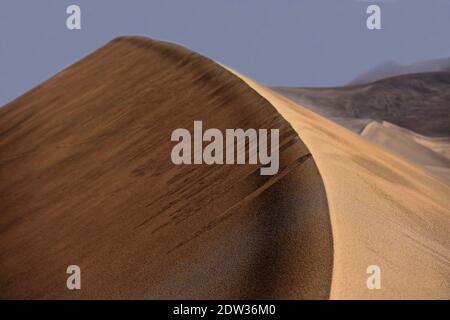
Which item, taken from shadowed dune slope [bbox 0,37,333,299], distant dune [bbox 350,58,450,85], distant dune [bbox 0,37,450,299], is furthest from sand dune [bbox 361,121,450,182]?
distant dune [bbox 350,58,450,85]

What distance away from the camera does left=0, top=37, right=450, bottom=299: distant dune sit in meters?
4.52

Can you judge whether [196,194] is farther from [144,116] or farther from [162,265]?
[144,116]

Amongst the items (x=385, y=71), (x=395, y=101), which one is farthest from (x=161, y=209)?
(x=385, y=71)

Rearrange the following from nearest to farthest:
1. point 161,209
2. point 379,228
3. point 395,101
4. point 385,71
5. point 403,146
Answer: point 379,228 < point 161,209 < point 403,146 < point 395,101 < point 385,71

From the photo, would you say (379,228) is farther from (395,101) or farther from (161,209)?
(395,101)

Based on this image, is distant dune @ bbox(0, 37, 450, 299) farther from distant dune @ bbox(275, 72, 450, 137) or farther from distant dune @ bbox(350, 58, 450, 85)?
distant dune @ bbox(350, 58, 450, 85)

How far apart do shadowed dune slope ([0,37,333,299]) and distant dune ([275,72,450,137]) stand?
2342 cm

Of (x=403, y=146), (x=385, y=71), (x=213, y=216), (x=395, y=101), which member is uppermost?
(x=385, y=71)

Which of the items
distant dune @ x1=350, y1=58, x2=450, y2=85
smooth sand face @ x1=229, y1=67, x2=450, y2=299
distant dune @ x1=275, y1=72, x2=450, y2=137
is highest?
distant dune @ x1=350, y1=58, x2=450, y2=85

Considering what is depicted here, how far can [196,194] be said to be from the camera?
6168 mm

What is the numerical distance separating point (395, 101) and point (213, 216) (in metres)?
33.8

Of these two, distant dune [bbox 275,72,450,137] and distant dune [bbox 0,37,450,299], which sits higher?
distant dune [bbox 275,72,450,137]

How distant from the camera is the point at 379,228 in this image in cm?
525
